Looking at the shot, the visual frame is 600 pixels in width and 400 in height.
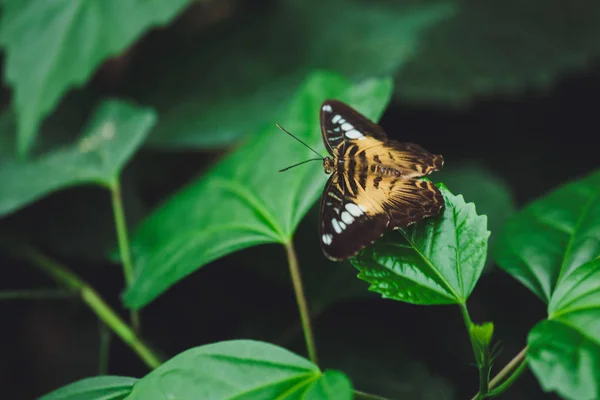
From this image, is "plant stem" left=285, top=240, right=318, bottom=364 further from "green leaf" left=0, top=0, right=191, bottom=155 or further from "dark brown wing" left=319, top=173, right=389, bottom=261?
"green leaf" left=0, top=0, right=191, bottom=155

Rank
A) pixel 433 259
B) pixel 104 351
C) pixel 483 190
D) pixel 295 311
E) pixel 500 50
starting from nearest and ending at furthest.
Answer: pixel 433 259, pixel 104 351, pixel 295 311, pixel 483 190, pixel 500 50

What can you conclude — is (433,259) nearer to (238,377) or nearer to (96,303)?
(238,377)

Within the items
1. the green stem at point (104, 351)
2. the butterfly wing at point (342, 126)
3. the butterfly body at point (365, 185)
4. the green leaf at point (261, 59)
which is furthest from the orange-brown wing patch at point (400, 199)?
the green leaf at point (261, 59)

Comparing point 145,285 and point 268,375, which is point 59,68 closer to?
point 145,285

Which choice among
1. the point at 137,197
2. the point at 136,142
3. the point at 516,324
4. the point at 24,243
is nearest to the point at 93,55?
the point at 136,142

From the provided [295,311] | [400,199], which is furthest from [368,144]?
[295,311]

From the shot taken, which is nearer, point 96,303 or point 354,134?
point 354,134
